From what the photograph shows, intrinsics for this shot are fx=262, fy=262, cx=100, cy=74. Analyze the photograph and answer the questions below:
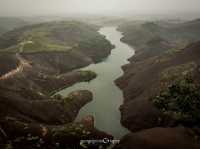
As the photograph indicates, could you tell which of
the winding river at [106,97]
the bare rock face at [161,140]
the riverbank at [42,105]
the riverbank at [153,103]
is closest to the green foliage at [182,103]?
the riverbank at [153,103]

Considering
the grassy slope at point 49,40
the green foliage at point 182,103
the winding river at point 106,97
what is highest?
the grassy slope at point 49,40

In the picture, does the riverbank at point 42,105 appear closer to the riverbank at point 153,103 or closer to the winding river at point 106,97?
the winding river at point 106,97

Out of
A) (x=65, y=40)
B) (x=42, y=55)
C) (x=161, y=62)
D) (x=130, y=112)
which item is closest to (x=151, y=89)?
(x=130, y=112)

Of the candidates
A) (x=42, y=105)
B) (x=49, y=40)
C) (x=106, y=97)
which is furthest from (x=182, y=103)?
(x=49, y=40)

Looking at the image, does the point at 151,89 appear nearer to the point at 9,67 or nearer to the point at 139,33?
the point at 9,67

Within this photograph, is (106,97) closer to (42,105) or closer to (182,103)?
(42,105)

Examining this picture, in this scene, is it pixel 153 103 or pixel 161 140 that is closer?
pixel 161 140
